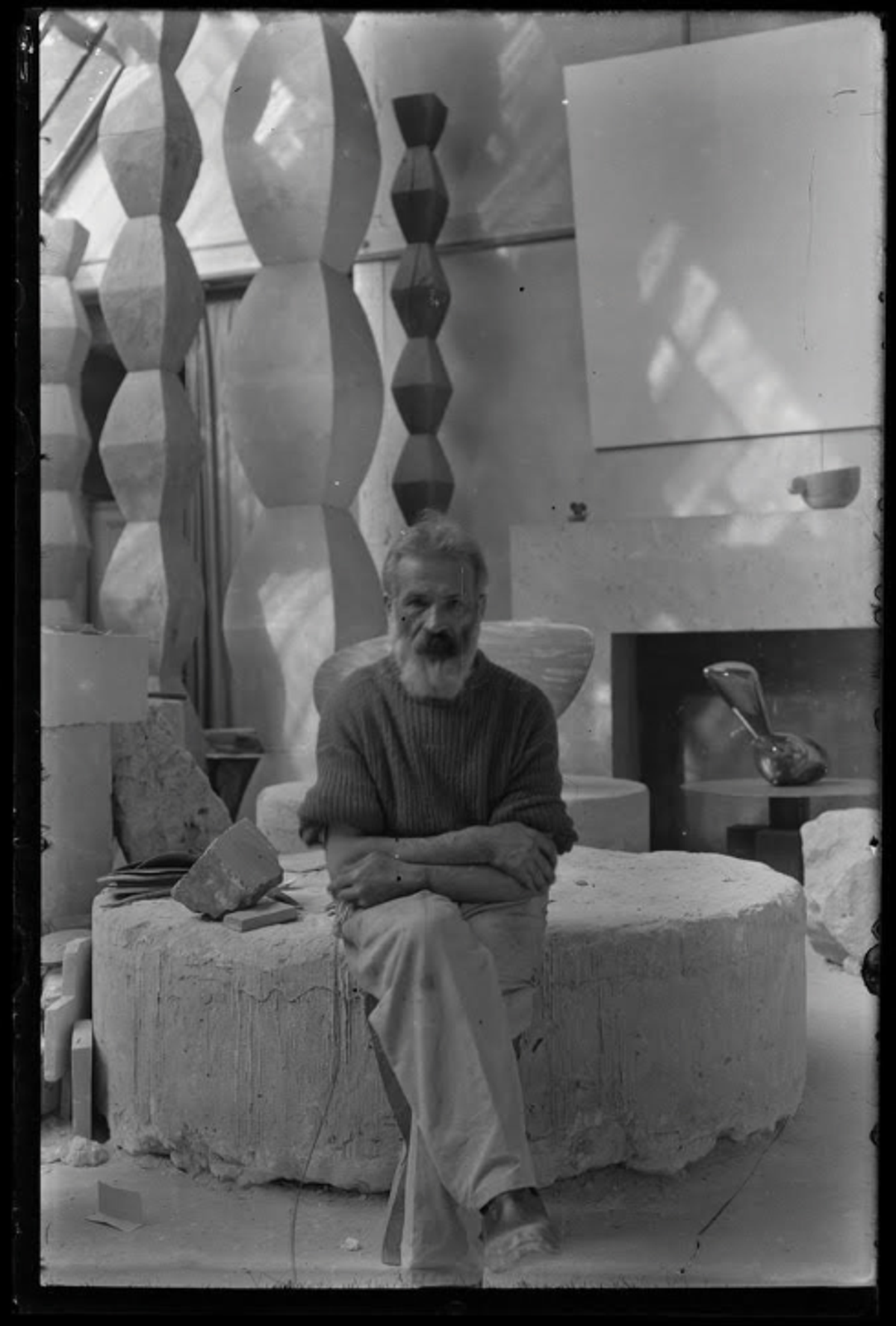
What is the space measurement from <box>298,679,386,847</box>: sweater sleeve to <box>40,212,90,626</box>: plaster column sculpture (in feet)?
1.96

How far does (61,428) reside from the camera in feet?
8.23

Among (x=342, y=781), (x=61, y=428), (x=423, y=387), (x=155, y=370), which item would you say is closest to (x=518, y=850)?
(x=342, y=781)

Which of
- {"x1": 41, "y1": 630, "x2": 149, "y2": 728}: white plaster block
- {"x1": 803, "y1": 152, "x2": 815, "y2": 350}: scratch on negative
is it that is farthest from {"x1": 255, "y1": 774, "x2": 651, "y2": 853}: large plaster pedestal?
{"x1": 803, "y1": 152, "x2": 815, "y2": 350}: scratch on negative

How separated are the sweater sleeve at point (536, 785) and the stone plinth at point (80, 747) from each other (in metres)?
0.77

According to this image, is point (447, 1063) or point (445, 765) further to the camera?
point (445, 765)

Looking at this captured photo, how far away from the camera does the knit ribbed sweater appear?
2.43 metres

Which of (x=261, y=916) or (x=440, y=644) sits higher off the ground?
(x=440, y=644)

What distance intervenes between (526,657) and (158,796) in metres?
0.99

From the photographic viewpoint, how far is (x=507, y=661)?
8.22 ft

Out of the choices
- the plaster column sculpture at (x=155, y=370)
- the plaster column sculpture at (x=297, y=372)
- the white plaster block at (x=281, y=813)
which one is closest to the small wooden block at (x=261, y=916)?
the white plaster block at (x=281, y=813)

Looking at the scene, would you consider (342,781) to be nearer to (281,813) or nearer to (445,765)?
(445,765)

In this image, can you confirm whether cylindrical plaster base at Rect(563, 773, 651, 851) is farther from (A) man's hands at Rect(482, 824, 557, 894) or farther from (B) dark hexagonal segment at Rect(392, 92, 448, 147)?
(B) dark hexagonal segment at Rect(392, 92, 448, 147)

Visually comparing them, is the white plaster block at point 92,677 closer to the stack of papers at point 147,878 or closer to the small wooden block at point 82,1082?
the stack of papers at point 147,878

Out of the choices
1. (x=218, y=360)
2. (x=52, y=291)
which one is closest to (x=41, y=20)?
(x=52, y=291)
